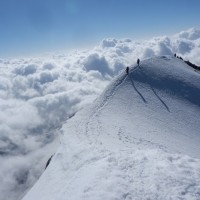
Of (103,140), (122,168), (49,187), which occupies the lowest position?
(49,187)

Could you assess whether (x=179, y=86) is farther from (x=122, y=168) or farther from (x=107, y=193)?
(x=107, y=193)

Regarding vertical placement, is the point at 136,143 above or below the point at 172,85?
below

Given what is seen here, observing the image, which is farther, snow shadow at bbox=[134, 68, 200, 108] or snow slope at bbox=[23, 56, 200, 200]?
snow shadow at bbox=[134, 68, 200, 108]

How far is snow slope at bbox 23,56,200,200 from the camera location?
17547mm

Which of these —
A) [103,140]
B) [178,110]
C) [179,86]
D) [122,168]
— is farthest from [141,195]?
[179,86]

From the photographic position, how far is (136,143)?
3067 cm

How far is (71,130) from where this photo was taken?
3684cm

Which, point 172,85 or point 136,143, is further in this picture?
point 172,85

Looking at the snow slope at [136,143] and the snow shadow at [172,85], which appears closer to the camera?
the snow slope at [136,143]

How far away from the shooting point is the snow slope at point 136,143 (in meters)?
17.5

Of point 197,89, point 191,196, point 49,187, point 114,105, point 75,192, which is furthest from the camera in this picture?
point 197,89

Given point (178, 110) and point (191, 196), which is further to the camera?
point (178, 110)

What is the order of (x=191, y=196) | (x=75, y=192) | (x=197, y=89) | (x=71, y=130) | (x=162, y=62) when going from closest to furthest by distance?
1. (x=191, y=196)
2. (x=75, y=192)
3. (x=71, y=130)
4. (x=197, y=89)
5. (x=162, y=62)

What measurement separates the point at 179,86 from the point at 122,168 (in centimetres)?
3683
